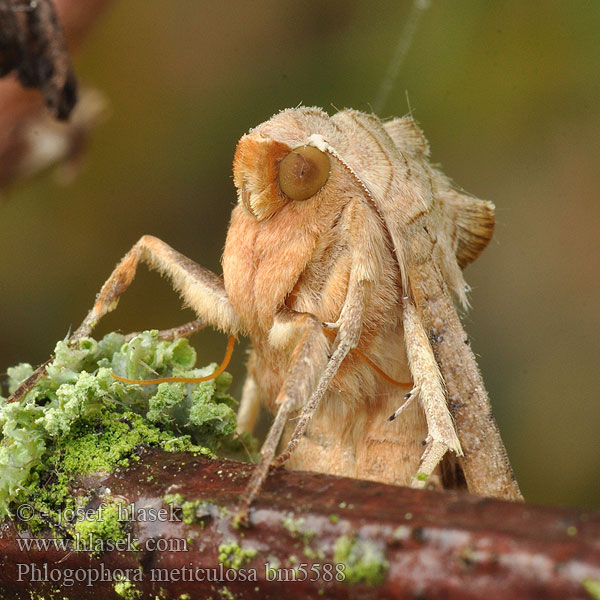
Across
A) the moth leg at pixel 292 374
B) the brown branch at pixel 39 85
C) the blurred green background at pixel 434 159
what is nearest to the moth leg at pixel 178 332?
the moth leg at pixel 292 374

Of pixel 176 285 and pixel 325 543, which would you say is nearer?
pixel 325 543

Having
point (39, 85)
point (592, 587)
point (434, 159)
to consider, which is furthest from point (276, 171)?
point (434, 159)

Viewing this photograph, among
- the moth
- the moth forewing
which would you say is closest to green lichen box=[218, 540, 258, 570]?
the moth

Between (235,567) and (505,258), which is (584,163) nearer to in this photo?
(505,258)

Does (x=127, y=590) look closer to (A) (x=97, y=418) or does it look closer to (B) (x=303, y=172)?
(A) (x=97, y=418)

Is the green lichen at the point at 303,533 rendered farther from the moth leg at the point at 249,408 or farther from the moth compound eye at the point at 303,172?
the moth leg at the point at 249,408
